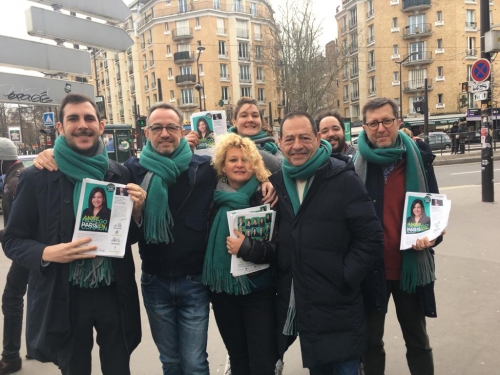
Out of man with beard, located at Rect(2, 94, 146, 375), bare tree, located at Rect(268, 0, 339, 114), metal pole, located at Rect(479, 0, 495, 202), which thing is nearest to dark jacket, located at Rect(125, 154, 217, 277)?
man with beard, located at Rect(2, 94, 146, 375)

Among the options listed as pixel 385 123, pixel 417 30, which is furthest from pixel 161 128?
pixel 417 30

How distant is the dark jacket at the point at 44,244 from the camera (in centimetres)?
218

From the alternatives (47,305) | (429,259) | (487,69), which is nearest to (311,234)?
(429,259)

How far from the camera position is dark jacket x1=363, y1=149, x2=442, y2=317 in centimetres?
250

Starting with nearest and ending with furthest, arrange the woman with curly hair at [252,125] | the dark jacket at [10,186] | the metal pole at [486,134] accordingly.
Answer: the dark jacket at [10,186], the woman with curly hair at [252,125], the metal pole at [486,134]

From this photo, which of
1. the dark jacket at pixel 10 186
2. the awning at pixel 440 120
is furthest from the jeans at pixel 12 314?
the awning at pixel 440 120

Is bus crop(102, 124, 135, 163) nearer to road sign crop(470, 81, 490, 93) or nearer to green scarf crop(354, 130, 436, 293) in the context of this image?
road sign crop(470, 81, 490, 93)

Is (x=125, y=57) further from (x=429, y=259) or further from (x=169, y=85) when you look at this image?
(x=429, y=259)

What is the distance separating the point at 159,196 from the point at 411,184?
163 centimetres

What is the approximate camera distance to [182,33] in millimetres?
54031

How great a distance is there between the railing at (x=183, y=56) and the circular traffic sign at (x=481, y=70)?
160 feet

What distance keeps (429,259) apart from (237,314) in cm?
134

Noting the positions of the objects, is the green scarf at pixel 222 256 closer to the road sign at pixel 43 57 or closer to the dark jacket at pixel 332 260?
the dark jacket at pixel 332 260

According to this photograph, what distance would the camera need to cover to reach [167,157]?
2.54 meters
